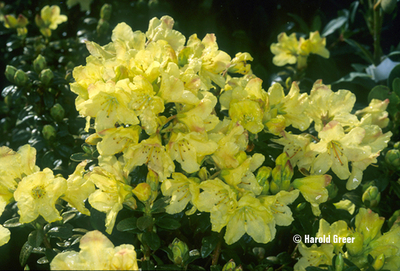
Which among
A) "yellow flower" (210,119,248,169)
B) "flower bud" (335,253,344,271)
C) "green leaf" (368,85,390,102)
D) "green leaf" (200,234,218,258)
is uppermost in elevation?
"green leaf" (368,85,390,102)

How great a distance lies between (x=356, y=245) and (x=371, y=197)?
321mm

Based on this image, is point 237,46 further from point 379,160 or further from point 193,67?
point 193,67

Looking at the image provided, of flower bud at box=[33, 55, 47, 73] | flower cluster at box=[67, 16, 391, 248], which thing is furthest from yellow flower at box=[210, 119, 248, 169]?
flower bud at box=[33, 55, 47, 73]

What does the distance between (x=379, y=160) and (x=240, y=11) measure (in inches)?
52.1

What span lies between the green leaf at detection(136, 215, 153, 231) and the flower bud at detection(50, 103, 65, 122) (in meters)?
0.83

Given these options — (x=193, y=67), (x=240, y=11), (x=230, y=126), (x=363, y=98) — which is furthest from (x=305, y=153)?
(x=240, y=11)

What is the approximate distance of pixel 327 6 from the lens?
290 cm

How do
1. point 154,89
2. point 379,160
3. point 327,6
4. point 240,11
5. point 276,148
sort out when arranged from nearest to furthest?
point 154,89
point 276,148
point 379,160
point 240,11
point 327,6

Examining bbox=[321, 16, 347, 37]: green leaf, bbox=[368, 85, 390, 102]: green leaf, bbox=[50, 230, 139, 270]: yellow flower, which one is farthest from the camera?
bbox=[321, 16, 347, 37]: green leaf

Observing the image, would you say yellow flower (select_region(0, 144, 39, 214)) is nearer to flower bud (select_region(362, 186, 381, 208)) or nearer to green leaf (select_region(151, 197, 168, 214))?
green leaf (select_region(151, 197, 168, 214))

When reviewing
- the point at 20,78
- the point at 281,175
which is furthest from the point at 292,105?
the point at 20,78

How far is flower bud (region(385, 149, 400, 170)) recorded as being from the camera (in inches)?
57.6

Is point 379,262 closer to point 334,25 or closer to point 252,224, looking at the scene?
point 252,224

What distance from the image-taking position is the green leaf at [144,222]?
1090mm
